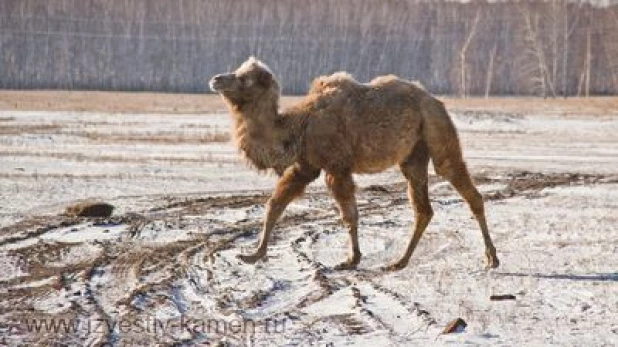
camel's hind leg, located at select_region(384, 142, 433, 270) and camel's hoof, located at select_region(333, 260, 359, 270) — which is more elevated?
camel's hind leg, located at select_region(384, 142, 433, 270)

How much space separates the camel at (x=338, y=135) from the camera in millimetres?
10109

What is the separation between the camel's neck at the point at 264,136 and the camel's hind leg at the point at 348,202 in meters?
0.45

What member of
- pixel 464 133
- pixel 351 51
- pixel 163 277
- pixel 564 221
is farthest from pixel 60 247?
pixel 351 51

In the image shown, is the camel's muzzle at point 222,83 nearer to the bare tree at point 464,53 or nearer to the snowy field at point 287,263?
the snowy field at point 287,263

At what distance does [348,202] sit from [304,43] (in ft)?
175

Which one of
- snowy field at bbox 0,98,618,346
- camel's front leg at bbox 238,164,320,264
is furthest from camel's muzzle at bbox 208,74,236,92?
snowy field at bbox 0,98,618,346

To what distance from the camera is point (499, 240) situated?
39.4 feet

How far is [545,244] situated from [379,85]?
2.73m

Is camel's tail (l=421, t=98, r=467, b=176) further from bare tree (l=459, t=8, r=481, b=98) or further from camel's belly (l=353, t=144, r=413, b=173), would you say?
bare tree (l=459, t=8, r=481, b=98)

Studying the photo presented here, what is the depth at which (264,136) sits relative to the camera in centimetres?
1012

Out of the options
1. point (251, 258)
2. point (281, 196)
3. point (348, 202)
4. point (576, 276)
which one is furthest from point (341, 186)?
point (576, 276)

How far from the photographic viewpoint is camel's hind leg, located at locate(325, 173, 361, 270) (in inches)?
400

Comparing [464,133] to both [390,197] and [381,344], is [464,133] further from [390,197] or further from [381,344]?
[381,344]

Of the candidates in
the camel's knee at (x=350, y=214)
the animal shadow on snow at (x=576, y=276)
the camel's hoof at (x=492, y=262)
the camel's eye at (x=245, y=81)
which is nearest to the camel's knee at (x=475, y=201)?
the camel's hoof at (x=492, y=262)
